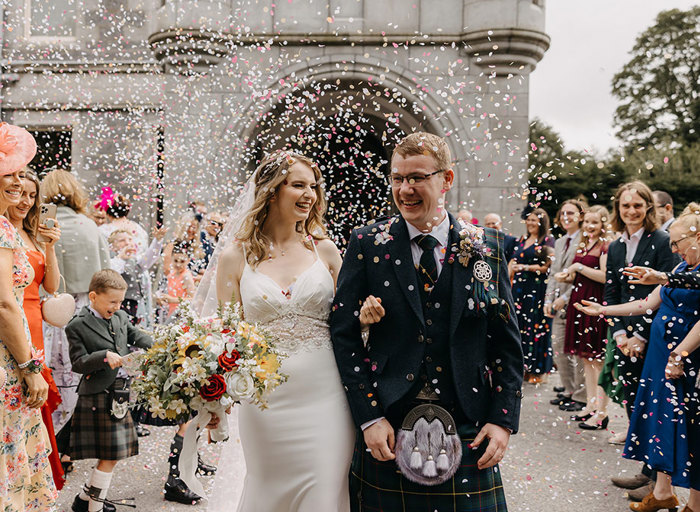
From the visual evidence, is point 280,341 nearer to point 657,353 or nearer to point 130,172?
point 657,353

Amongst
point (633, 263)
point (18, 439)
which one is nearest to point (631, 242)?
point (633, 263)

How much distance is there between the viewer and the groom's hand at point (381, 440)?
2.56 meters

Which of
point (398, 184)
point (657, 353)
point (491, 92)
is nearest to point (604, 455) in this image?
point (657, 353)

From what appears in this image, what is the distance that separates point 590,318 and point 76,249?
543 centimetres

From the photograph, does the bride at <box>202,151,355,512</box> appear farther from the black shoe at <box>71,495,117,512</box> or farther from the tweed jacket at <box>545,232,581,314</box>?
the tweed jacket at <box>545,232,581,314</box>

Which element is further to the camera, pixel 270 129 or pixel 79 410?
pixel 270 129

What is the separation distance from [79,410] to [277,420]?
85.0 inches

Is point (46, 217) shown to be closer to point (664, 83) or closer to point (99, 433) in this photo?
point (99, 433)

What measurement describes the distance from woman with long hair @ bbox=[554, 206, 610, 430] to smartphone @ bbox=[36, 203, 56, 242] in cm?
498

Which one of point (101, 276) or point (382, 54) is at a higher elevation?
point (382, 54)

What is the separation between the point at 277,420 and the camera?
3.12m

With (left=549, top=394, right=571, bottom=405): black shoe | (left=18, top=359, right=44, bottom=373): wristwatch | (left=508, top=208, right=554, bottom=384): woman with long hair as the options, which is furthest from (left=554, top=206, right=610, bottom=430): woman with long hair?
(left=18, top=359, right=44, bottom=373): wristwatch

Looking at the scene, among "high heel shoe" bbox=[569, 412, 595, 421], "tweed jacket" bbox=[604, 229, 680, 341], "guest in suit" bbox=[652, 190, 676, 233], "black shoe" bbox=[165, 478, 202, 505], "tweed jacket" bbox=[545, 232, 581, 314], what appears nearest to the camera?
"black shoe" bbox=[165, 478, 202, 505]

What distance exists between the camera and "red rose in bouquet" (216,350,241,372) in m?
2.67
